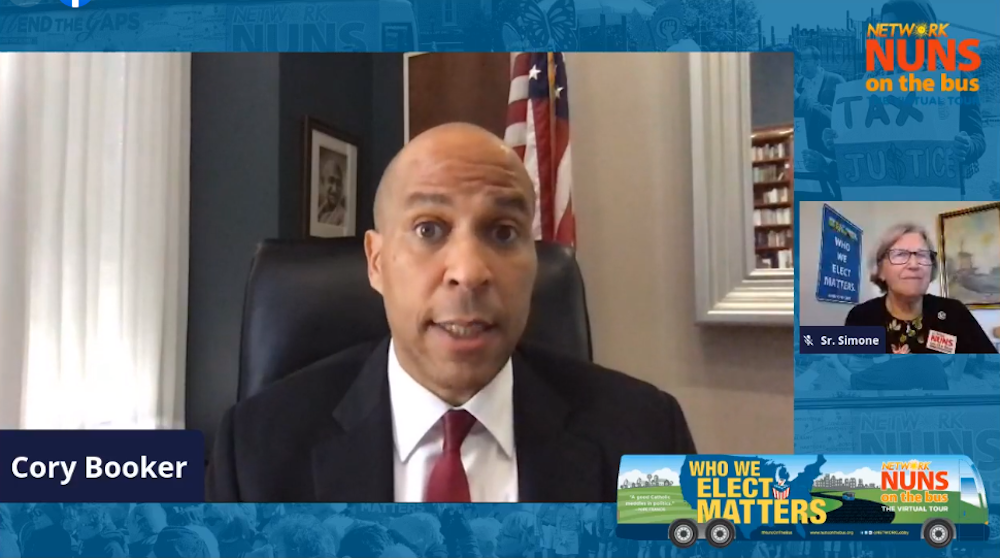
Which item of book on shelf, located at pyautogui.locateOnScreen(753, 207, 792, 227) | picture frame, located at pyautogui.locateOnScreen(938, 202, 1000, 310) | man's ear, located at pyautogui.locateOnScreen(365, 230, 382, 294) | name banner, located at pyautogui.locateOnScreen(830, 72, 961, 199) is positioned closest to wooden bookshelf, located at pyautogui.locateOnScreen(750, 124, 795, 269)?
book on shelf, located at pyautogui.locateOnScreen(753, 207, 792, 227)

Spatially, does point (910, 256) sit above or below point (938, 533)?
above

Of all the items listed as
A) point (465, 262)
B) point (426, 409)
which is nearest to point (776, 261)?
point (465, 262)

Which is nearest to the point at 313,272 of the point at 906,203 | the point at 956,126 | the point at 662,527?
the point at 662,527

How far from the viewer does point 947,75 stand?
120cm

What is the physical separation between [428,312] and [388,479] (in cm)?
30

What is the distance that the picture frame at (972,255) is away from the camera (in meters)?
1.18

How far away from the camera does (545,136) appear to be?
1.17 meters

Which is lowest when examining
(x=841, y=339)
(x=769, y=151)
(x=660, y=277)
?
(x=841, y=339)

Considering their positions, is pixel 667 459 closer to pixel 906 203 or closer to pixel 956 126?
pixel 906 203

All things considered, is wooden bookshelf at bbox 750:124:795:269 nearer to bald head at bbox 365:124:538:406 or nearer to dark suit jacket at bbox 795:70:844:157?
dark suit jacket at bbox 795:70:844:157

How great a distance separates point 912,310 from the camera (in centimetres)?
118

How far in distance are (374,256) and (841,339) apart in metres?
0.83

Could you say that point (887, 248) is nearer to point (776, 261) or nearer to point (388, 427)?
point (776, 261)

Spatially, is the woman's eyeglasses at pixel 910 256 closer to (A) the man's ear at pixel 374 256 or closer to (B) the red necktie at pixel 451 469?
(B) the red necktie at pixel 451 469
